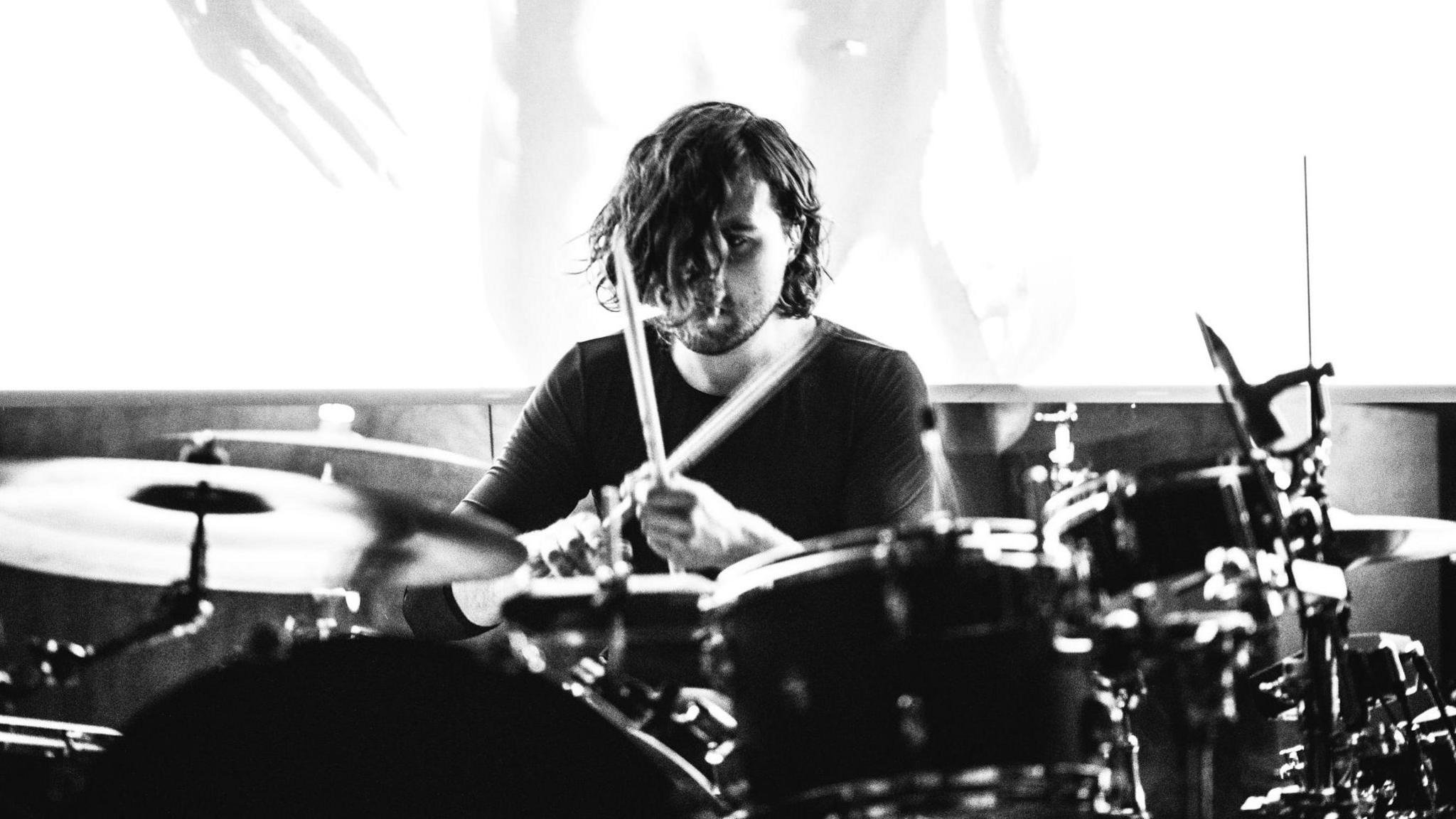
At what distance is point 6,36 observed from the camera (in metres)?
2.56

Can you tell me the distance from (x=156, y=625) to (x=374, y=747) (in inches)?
14.1

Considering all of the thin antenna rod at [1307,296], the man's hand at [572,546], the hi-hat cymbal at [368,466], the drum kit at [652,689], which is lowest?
the drum kit at [652,689]

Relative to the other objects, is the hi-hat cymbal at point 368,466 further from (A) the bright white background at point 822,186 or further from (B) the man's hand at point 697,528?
(B) the man's hand at point 697,528

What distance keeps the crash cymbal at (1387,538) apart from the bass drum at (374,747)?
1.32 metres

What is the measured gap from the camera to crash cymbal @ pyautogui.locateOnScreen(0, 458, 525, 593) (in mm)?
1322

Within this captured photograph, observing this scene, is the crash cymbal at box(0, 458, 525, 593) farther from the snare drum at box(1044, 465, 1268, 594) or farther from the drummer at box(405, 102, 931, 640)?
the snare drum at box(1044, 465, 1268, 594)

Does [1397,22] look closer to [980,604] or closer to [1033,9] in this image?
[1033,9]

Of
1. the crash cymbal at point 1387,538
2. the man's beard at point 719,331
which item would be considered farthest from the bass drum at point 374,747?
the crash cymbal at point 1387,538

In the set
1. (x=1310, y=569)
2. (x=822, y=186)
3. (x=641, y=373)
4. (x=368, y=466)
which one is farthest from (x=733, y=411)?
(x=368, y=466)

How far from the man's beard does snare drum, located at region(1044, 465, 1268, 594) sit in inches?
24.2

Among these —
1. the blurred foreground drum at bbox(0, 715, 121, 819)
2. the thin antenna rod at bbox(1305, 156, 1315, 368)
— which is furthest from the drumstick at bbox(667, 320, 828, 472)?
the thin antenna rod at bbox(1305, 156, 1315, 368)

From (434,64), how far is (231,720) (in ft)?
5.45

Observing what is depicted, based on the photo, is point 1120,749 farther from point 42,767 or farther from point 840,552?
point 42,767

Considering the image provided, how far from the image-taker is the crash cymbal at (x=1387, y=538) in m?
2.13
